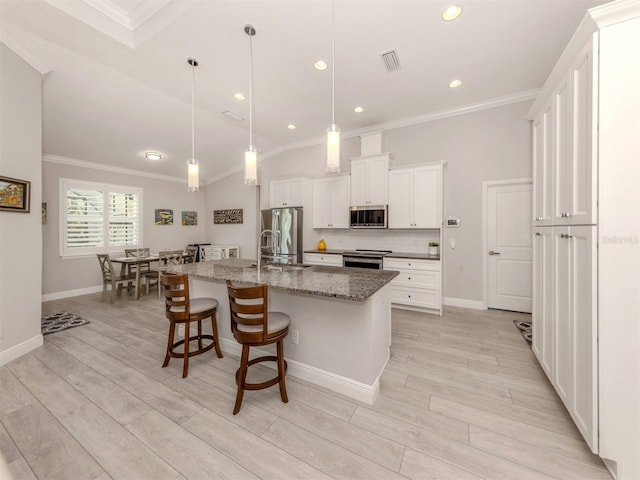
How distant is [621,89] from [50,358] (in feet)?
16.4

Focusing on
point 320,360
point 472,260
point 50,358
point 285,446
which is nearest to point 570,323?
point 320,360

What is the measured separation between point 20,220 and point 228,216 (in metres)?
4.53

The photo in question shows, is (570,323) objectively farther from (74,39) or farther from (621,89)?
(74,39)

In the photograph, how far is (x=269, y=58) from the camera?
2859 millimetres

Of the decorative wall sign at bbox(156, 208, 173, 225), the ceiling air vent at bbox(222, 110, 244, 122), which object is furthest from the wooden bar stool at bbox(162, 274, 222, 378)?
the decorative wall sign at bbox(156, 208, 173, 225)

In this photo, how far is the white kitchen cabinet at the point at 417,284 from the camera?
144 inches

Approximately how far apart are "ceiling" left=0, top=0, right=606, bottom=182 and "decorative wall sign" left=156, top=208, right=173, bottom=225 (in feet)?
6.62

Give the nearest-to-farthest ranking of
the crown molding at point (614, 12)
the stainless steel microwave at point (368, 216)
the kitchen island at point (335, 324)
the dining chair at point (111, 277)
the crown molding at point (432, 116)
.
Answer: the crown molding at point (614, 12)
the kitchen island at point (335, 324)
the crown molding at point (432, 116)
the stainless steel microwave at point (368, 216)
the dining chair at point (111, 277)

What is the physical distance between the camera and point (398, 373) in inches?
87.7

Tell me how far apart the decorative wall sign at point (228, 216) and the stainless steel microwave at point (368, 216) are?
12.3 feet

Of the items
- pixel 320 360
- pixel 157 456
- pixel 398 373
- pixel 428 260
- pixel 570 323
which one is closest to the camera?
pixel 157 456

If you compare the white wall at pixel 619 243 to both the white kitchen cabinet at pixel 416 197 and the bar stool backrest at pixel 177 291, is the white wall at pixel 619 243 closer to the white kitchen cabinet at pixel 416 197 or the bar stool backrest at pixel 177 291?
the white kitchen cabinet at pixel 416 197

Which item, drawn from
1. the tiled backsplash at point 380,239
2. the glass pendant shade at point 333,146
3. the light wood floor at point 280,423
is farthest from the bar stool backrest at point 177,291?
the tiled backsplash at point 380,239

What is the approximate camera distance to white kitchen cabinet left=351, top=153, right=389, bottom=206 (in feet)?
13.9
